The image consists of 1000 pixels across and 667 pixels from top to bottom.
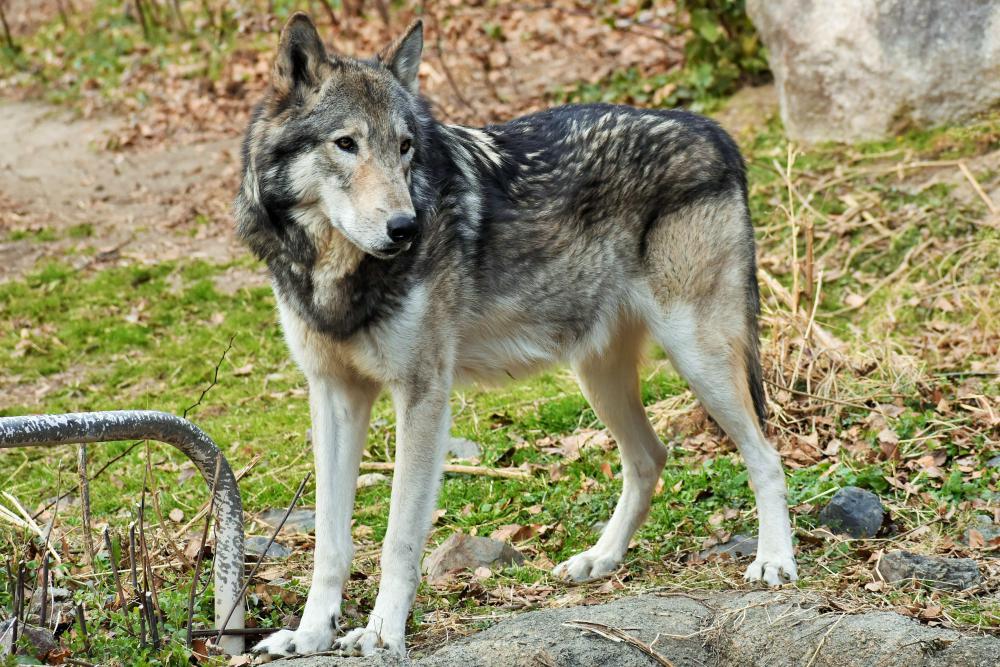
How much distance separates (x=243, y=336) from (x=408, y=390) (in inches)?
184

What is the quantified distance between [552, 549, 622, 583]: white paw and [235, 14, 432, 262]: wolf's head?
1.81m

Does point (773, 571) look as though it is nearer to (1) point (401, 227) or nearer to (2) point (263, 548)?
(1) point (401, 227)

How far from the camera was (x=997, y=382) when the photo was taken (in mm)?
6230

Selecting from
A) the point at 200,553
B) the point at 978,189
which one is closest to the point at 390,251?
the point at 200,553

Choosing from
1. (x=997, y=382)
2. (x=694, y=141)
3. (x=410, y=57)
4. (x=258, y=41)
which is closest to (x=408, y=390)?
(x=410, y=57)

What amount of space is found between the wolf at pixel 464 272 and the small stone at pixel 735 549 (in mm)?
287

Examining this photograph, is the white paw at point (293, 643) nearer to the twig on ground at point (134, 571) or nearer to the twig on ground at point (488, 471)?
the twig on ground at point (134, 571)

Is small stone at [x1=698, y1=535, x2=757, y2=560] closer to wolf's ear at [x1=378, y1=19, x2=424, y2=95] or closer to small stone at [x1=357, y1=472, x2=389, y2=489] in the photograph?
small stone at [x1=357, y1=472, x2=389, y2=489]

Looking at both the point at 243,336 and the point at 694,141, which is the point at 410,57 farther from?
the point at 243,336

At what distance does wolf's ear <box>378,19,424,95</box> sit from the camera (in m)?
4.54

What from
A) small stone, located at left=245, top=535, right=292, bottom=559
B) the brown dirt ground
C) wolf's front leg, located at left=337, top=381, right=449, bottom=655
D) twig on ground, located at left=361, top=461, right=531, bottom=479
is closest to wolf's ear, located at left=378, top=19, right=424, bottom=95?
wolf's front leg, located at left=337, top=381, right=449, bottom=655

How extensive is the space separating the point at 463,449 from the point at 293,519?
1186 millimetres

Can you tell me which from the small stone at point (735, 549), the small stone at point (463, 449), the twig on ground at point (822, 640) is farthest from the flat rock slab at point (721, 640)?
the small stone at point (463, 449)

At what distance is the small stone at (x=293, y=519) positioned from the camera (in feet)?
18.9
